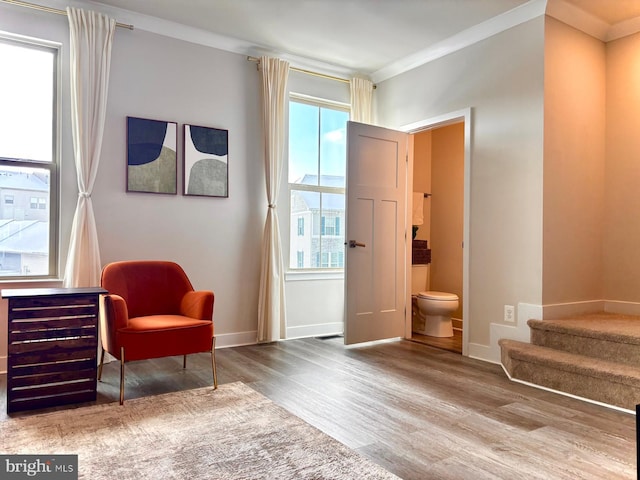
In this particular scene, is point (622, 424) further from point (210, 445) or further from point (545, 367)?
point (210, 445)

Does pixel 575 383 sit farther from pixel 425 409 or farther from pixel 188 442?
pixel 188 442

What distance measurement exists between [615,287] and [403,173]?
216cm

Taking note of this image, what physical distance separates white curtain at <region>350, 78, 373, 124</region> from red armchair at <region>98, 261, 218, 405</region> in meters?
2.62

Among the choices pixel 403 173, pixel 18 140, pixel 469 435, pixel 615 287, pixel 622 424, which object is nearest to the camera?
pixel 469 435

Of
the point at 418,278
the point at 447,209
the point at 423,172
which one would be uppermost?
the point at 423,172

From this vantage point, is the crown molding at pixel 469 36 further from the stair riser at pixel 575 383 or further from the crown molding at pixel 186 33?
the stair riser at pixel 575 383

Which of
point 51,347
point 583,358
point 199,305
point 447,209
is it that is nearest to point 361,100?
point 447,209

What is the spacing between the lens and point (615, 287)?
408 centimetres

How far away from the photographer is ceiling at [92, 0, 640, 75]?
12.0ft

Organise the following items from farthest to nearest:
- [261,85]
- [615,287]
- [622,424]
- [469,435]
A: [261,85]
[615,287]
[622,424]
[469,435]

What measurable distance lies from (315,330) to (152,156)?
2329 mm

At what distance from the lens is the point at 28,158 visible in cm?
355

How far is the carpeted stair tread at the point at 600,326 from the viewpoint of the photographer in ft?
10.3

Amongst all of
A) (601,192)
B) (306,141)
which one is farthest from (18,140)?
(601,192)
